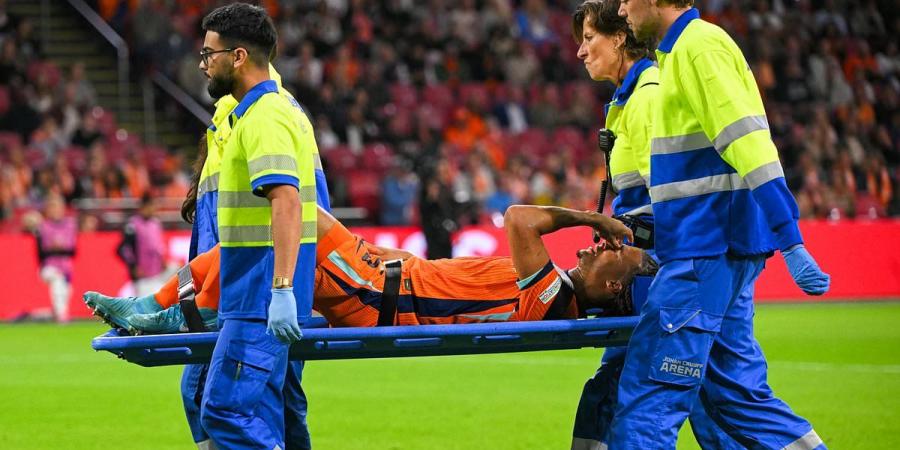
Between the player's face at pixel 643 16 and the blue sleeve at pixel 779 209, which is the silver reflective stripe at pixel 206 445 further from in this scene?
the blue sleeve at pixel 779 209

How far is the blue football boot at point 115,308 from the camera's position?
5277 millimetres

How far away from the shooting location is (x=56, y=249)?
1609 cm

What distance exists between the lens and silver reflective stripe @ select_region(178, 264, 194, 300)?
5.41 metres

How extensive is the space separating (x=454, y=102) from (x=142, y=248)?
8534 millimetres

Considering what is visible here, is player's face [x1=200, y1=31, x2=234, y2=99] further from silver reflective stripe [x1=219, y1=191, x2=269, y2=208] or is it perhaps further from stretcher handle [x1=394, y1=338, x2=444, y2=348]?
stretcher handle [x1=394, y1=338, x2=444, y2=348]

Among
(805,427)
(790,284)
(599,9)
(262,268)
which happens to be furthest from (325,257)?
(790,284)

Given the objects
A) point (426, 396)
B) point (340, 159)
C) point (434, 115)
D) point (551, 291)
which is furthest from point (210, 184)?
point (434, 115)

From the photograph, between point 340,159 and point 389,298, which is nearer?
point 389,298

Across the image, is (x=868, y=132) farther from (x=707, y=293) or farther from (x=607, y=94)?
(x=707, y=293)

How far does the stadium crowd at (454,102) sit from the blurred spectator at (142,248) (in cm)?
218

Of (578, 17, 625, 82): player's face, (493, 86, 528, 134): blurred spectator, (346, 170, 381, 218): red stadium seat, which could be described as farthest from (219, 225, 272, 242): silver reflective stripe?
(493, 86, 528, 134): blurred spectator

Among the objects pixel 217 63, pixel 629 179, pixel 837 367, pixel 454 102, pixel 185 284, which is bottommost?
pixel 837 367

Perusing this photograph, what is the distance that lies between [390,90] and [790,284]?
788 cm

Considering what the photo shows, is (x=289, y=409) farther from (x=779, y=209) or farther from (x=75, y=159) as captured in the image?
(x=75, y=159)
